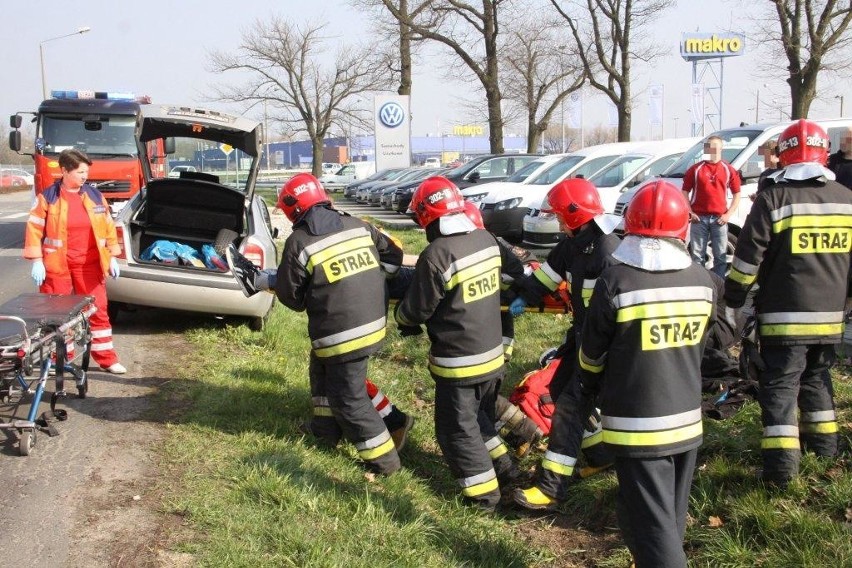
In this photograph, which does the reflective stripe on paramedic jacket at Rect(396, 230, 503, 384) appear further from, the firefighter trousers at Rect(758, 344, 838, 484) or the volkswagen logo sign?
the volkswagen logo sign

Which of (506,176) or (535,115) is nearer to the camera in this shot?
(506,176)

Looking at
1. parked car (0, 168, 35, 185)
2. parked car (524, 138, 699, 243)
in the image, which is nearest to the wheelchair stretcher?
parked car (524, 138, 699, 243)

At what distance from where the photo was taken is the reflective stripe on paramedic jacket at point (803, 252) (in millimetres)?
4355

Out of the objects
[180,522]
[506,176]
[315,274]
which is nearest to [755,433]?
[315,274]

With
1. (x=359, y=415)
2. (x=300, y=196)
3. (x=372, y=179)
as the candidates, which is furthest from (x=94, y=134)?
(x=372, y=179)

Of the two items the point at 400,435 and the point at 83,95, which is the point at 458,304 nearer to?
the point at 400,435

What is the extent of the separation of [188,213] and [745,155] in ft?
22.1

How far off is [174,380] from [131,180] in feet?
27.7

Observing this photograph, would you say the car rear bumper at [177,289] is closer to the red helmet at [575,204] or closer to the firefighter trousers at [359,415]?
the firefighter trousers at [359,415]

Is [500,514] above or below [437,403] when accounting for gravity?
below

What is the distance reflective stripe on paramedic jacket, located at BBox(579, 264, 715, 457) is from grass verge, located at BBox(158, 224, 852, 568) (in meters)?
0.95

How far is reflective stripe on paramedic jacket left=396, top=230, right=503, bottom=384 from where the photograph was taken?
4.50 meters

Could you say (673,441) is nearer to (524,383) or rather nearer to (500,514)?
(500,514)

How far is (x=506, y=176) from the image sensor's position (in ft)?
58.7
